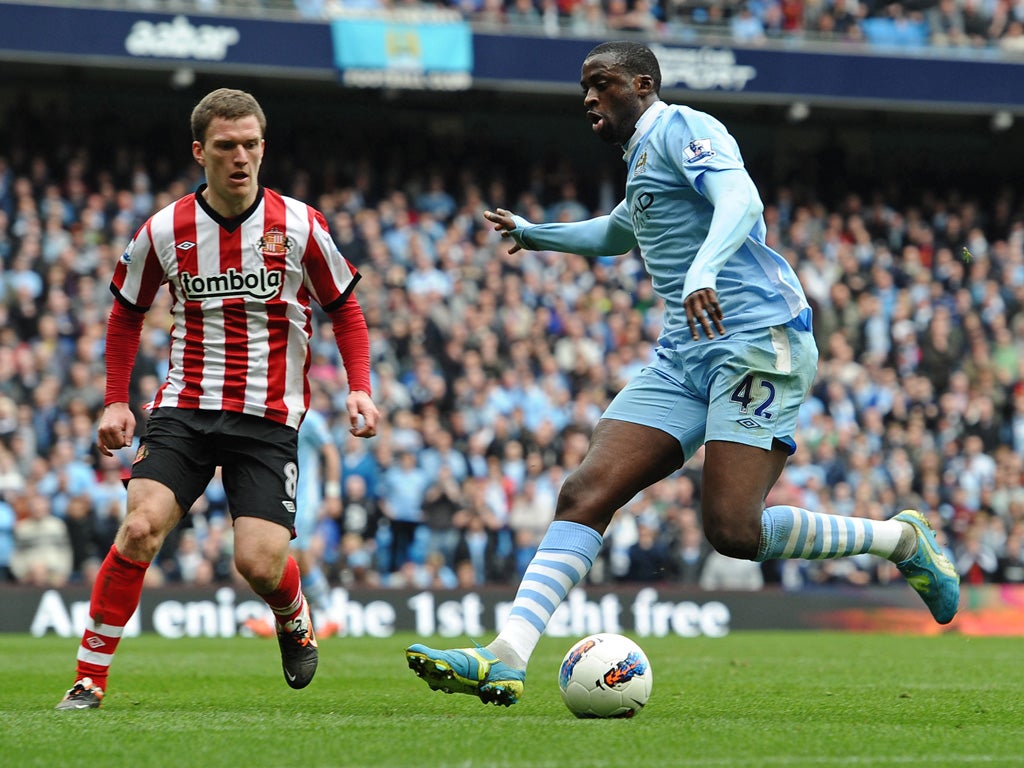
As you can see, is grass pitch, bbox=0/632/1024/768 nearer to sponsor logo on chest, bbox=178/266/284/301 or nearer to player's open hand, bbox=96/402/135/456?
player's open hand, bbox=96/402/135/456

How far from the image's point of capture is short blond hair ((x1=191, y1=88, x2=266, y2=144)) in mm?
5867

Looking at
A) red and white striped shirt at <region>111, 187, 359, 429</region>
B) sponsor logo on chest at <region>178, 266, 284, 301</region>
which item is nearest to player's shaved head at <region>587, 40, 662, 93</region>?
red and white striped shirt at <region>111, 187, 359, 429</region>

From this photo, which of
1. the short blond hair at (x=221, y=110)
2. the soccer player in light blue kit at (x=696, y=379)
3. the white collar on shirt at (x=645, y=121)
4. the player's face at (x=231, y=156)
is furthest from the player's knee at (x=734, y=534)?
the short blond hair at (x=221, y=110)

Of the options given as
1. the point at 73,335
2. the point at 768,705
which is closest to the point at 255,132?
the point at 768,705

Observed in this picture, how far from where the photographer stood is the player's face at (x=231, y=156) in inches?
232

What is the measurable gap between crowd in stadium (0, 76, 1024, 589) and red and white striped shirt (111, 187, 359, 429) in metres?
8.63

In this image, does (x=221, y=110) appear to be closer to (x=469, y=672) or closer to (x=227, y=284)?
(x=227, y=284)

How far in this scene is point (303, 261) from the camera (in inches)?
243

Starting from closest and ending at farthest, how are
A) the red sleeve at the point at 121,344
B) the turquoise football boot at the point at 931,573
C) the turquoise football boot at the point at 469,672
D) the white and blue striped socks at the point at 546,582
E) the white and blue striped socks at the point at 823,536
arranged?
1. the turquoise football boot at the point at 469,672
2. the white and blue striped socks at the point at 546,582
3. the white and blue striped socks at the point at 823,536
4. the red sleeve at the point at 121,344
5. the turquoise football boot at the point at 931,573

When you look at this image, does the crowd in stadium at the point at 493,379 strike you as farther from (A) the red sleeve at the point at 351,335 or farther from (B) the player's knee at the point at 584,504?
(B) the player's knee at the point at 584,504

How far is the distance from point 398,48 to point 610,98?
14.8m

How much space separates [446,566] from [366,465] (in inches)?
51.1

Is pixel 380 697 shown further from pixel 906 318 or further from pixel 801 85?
pixel 801 85

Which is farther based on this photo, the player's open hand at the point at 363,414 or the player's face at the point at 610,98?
the player's face at the point at 610,98
